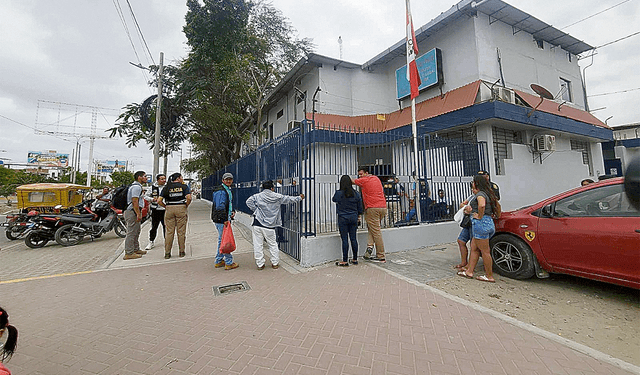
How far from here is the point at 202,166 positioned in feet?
111

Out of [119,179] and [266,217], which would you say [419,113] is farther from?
[119,179]

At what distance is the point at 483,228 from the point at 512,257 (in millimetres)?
793

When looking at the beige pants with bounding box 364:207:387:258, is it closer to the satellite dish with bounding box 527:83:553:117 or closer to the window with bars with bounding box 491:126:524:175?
the window with bars with bounding box 491:126:524:175

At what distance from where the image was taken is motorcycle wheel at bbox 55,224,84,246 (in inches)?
283

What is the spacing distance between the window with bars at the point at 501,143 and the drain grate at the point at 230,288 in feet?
30.0

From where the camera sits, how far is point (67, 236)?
7.36 meters

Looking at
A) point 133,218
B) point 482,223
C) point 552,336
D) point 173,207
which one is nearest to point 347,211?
point 482,223

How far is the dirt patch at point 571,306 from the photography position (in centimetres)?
271

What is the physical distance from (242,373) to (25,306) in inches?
143

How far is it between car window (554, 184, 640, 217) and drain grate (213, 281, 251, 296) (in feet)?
16.0

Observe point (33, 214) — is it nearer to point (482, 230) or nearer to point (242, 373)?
point (242, 373)

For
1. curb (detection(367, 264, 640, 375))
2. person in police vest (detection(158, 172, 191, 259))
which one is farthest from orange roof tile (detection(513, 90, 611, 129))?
person in police vest (detection(158, 172, 191, 259))

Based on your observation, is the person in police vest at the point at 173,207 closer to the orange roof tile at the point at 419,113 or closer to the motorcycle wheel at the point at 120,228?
the orange roof tile at the point at 419,113

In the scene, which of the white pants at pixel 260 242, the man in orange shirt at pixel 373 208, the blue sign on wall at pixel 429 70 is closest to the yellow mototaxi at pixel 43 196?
the white pants at pixel 260 242
